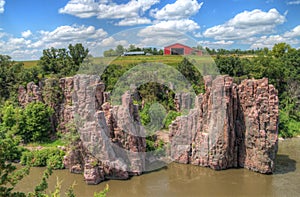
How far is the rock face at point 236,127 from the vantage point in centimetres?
1556

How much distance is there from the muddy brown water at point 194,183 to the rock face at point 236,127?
65 centimetres

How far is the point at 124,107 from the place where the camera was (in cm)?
1634

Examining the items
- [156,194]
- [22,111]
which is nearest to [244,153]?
[156,194]

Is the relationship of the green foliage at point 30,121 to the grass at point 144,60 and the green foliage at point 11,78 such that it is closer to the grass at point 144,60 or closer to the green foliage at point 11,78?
the green foliage at point 11,78

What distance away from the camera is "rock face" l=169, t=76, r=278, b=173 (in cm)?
1556

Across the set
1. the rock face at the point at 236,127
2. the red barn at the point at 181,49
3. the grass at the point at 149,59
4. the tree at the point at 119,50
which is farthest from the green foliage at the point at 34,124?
the rock face at the point at 236,127

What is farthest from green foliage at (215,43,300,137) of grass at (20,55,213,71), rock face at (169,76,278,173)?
rock face at (169,76,278,173)

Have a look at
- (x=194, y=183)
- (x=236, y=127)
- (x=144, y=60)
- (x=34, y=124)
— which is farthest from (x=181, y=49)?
(x=34, y=124)

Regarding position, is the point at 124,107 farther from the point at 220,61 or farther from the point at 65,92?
the point at 220,61

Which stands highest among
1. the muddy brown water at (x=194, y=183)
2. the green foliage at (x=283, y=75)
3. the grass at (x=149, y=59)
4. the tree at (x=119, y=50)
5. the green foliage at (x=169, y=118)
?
the tree at (x=119, y=50)

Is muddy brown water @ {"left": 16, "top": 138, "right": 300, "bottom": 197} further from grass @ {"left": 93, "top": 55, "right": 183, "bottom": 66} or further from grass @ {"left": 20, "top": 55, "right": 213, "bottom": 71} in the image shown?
grass @ {"left": 93, "top": 55, "right": 183, "bottom": 66}

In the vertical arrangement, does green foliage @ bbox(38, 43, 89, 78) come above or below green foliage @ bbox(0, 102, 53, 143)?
above

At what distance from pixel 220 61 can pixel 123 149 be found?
61.0 ft

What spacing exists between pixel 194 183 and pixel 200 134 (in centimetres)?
298
